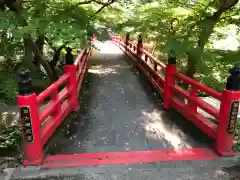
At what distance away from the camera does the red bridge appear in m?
3.71

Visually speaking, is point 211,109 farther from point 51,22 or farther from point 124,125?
point 51,22

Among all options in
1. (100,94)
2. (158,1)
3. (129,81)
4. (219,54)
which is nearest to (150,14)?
(158,1)

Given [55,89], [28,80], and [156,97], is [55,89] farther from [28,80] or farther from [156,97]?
[156,97]

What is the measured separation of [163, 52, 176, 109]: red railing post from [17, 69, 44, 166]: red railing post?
313 centimetres

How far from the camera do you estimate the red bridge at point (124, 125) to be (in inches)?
146

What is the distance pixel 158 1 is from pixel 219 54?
2.37 m

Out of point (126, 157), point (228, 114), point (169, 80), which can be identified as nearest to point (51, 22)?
point (126, 157)

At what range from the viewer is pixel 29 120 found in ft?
11.5

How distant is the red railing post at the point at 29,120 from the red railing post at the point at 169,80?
3.13 m

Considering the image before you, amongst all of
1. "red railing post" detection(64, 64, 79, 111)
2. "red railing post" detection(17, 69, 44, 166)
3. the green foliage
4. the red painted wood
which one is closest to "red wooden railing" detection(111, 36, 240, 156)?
the red painted wood

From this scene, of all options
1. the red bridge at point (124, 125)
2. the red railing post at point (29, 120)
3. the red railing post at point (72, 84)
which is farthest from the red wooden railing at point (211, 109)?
the red railing post at point (29, 120)

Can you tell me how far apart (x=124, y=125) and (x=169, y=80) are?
156cm

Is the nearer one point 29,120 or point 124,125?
point 29,120

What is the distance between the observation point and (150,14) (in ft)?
19.7
